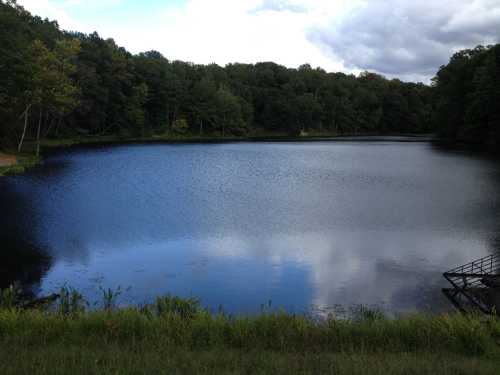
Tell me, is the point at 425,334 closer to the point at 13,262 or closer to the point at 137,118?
the point at 13,262

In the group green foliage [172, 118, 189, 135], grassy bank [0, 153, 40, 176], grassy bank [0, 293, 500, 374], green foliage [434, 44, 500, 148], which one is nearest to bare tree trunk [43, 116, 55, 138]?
grassy bank [0, 153, 40, 176]

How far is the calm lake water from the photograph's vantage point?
14852 mm

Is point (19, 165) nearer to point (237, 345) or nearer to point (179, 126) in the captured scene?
point (237, 345)

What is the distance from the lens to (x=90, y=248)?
61.6 ft

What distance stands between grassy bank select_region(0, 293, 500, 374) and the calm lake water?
4.60 meters

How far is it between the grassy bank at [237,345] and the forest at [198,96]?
41.3m

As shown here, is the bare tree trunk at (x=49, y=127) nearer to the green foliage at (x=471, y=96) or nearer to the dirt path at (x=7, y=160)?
the dirt path at (x=7, y=160)

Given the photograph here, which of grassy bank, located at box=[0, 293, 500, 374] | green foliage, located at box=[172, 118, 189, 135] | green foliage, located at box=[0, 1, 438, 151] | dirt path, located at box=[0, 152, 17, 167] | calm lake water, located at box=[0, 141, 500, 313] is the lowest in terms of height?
calm lake water, located at box=[0, 141, 500, 313]

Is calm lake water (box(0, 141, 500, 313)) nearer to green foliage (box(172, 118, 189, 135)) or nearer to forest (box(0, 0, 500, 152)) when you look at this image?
forest (box(0, 0, 500, 152))

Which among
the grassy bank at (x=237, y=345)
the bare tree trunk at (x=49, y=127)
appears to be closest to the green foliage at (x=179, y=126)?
→ the bare tree trunk at (x=49, y=127)

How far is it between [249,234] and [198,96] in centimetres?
8509

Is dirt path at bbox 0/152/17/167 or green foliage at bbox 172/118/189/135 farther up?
green foliage at bbox 172/118/189/135

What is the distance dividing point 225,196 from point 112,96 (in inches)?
2490

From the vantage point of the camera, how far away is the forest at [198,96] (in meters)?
52.1
